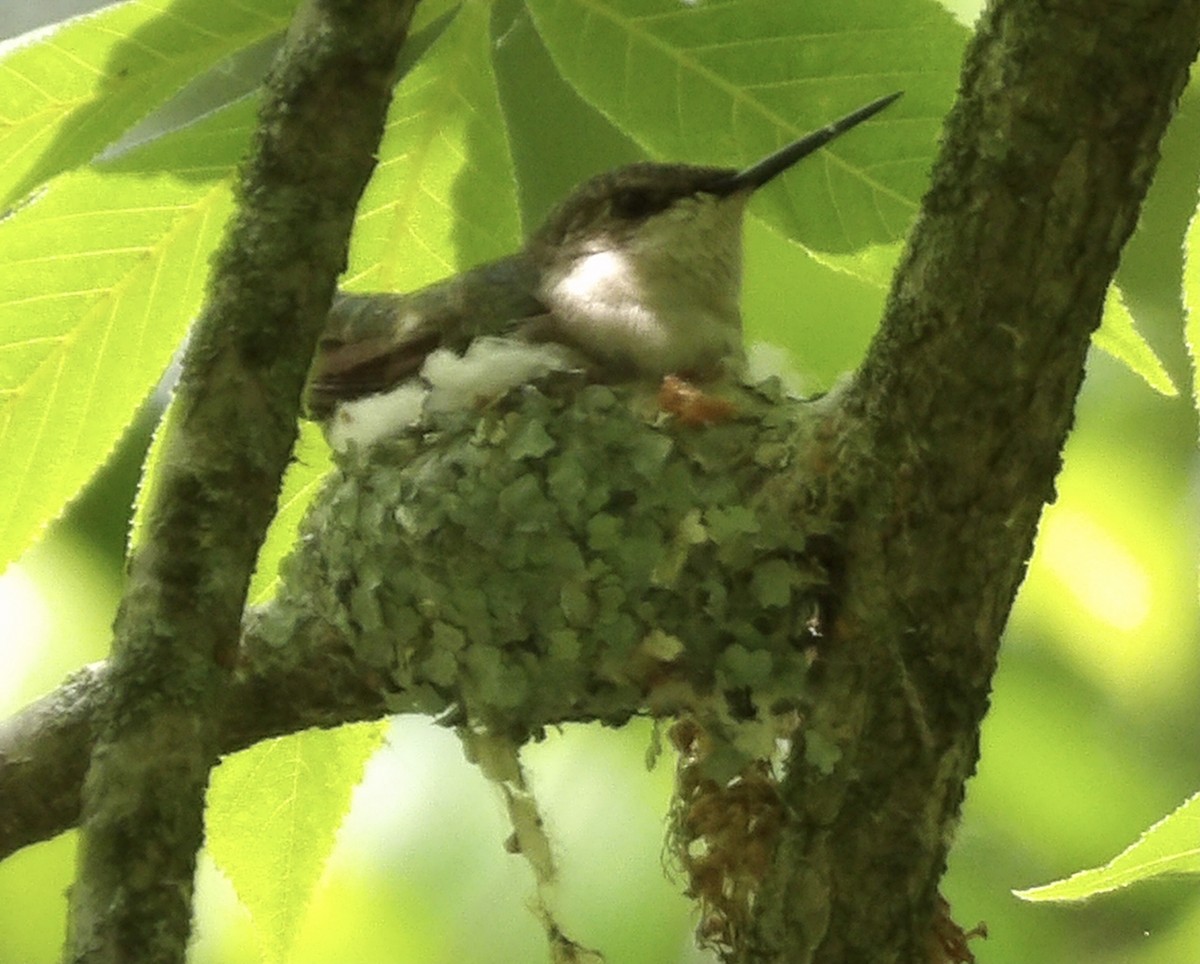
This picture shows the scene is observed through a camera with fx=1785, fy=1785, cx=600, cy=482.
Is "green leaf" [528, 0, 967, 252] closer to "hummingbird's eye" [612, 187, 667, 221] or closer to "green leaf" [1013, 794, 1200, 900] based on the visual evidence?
"hummingbird's eye" [612, 187, 667, 221]

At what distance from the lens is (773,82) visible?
2.56m

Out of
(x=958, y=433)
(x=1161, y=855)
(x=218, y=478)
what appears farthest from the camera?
(x=1161, y=855)

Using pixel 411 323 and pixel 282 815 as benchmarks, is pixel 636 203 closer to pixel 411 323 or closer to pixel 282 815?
pixel 411 323

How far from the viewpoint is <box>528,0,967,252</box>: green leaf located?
2537 mm

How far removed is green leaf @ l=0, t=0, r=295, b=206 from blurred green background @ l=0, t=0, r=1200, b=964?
1541 mm

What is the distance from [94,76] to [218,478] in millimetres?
873

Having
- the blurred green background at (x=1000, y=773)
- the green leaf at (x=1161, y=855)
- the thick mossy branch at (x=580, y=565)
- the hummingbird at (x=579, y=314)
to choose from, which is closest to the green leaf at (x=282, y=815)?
the thick mossy branch at (x=580, y=565)

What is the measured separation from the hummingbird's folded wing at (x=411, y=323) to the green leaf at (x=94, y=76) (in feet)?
1.65

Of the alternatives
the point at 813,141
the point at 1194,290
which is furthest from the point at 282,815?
the point at 1194,290

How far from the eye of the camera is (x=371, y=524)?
2650 mm

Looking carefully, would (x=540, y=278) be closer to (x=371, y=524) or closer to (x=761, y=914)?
(x=371, y=524)

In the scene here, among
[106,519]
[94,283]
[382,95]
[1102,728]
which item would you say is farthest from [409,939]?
[382,95]

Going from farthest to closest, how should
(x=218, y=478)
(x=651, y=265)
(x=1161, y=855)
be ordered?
(x=651, y=265) < (x=1161, y=855) < (x=218, y=478)

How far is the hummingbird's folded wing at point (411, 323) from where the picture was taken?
2.85 m
